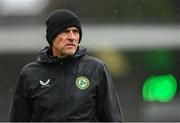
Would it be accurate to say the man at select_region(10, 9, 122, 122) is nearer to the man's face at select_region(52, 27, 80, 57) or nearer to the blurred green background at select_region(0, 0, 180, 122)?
the man's face at select_region(52, 27, 80, 57)

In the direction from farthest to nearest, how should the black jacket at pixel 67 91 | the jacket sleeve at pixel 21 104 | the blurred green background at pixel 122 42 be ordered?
the blurred green background at pixel 122 42
the jacket sleeve at pixel 21 104
the black jacket at pixel 67 91

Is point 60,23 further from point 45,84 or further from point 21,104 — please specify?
point 21,104

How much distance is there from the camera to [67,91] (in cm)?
241

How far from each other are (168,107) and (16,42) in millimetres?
1437

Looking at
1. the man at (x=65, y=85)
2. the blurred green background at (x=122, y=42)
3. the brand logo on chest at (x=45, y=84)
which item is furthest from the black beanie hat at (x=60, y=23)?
the blurred green background at (x=122, y=42)

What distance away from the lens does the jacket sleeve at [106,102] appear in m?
2.45

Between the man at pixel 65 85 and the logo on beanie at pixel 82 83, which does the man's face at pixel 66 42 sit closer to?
the man at pixel 65 85

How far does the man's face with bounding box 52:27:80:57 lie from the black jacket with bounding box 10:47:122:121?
36mm

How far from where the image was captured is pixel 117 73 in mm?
4309

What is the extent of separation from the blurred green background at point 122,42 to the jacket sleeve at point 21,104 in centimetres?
172

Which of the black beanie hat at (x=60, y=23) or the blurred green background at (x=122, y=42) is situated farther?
the blurred green background at (x=122, y=42)

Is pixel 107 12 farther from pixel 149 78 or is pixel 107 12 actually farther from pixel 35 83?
pixel 35 83

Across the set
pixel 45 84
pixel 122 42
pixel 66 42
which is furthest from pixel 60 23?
pixel 122 42

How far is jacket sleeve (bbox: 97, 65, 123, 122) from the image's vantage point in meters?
2.45
